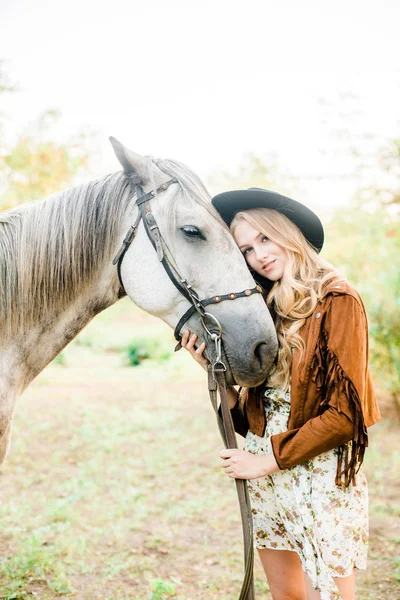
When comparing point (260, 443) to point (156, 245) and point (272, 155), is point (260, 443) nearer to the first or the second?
point (156, 245)

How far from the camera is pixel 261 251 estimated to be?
6.33ft

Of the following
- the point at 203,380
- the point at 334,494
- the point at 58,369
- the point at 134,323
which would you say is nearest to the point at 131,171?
the point at 334,494

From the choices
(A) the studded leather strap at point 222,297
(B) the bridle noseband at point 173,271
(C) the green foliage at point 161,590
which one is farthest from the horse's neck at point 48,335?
(C) the green foliage at point 161,590

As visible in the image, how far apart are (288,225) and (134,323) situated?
74.8 ft

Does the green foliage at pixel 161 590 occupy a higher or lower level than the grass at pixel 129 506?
higher

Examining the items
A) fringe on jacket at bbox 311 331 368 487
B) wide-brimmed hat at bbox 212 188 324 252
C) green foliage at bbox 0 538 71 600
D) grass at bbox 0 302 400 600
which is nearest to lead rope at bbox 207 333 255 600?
fringe on jacket at bbox 311 331 368 487

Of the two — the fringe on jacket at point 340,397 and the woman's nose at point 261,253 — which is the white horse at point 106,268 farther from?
the fringe on jacket at point 340,397

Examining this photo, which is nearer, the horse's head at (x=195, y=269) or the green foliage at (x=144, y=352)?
the horse's head at (x=195, y=269)

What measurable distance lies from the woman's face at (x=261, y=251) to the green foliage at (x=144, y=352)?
37.5 ft

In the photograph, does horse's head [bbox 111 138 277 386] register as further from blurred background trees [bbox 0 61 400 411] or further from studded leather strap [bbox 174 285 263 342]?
blurred background trees [bbox 0 61 400 411]

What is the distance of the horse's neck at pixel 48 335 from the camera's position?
6.49 ft

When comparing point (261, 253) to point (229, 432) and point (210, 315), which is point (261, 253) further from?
point (229, 432)

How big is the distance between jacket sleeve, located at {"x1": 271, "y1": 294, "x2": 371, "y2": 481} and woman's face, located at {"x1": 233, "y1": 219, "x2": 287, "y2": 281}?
348 mm

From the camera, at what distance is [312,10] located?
15305 millimetres
